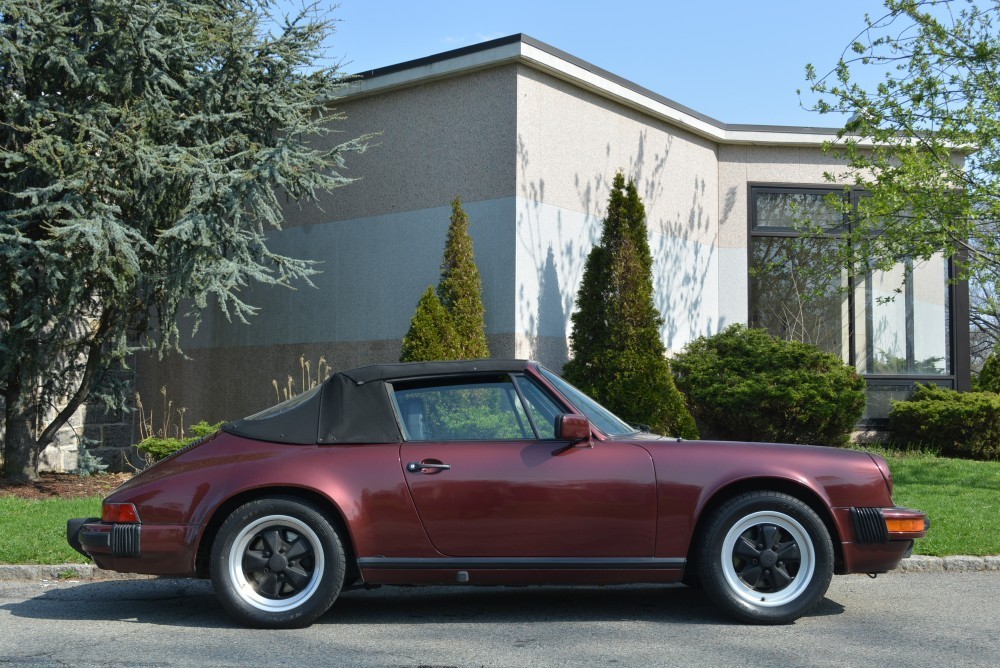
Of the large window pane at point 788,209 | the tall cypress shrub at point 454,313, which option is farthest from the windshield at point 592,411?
the large window pane at point 788,209

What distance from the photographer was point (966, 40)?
12.6m

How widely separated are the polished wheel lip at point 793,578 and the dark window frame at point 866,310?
11.2 meters

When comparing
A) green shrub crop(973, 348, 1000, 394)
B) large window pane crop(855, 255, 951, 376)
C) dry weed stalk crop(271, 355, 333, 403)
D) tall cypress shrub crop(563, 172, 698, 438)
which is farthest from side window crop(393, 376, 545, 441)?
green shrub crop(973, 348, 1000, 394)

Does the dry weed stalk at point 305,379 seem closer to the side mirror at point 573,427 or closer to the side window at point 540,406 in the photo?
the side window at point 540,406

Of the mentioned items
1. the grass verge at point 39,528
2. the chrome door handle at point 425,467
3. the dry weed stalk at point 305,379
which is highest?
the dry weed stalk at point 305,379

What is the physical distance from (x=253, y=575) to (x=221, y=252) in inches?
268

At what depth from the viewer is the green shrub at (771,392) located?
527 inches

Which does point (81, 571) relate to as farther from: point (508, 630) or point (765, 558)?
point (765, 558)

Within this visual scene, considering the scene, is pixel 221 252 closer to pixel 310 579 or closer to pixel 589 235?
pixel 589 235

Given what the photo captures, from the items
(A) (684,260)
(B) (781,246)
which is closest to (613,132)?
(A) (684,260)

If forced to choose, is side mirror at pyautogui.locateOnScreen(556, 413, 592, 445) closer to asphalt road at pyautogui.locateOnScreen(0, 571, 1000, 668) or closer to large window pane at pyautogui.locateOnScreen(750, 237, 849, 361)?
asphalt road at pyautogui.locateOnScreen(0, 571, 1000, 668)

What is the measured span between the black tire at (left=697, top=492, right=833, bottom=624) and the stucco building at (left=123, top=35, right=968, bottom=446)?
6961 mm

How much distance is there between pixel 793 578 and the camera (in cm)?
569

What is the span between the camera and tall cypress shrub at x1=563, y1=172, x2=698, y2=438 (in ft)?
40.2
